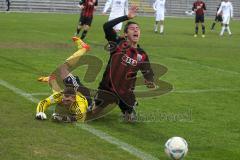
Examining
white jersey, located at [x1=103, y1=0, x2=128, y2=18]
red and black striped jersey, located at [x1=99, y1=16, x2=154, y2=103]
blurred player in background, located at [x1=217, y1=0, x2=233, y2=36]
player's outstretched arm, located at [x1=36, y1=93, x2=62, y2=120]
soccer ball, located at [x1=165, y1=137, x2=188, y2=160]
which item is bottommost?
blurred player in background, located at [x1=217, y1=0, x2=233, y2=36]

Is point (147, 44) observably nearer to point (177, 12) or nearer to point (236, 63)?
point (236, 63)

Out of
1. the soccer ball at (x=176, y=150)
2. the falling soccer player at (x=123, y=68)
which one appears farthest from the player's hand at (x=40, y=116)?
the soccer ball at (x=176, y=150)

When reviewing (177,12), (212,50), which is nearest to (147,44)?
(212,50)

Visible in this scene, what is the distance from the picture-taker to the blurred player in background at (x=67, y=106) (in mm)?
7711

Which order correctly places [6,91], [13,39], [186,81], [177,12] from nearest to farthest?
[6,91] → [186,81] → [13,39] → [177,12]

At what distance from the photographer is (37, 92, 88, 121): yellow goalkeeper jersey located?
25.5ft

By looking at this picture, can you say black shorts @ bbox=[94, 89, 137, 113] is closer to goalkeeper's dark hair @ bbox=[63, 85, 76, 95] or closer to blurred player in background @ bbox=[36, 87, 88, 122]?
blurred player in background @ bbox=[36, 87, 88, 122]

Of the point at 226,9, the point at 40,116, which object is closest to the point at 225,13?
the point at 226,9

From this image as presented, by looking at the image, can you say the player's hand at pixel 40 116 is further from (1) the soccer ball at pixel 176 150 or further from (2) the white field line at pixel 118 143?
(1) the soccer ball at pixel 176 150

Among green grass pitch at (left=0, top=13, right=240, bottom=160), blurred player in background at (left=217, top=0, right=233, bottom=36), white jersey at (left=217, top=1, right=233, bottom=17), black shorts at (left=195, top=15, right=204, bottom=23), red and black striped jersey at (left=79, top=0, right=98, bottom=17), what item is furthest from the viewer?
white jersey at (left=217, top=1, right=233, bottom=17)

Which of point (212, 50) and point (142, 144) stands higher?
point (142, 144)

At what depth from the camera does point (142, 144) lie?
6758 mm

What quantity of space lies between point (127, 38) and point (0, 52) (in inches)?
337

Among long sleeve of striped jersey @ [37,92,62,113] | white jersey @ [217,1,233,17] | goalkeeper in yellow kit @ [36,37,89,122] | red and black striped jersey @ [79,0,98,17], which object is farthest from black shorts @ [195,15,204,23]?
long sleeve of striped jersey @ [37,92,62,113]
